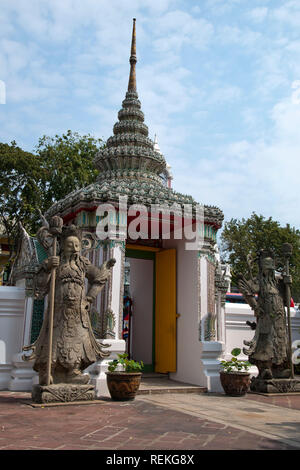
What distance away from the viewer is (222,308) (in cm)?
959

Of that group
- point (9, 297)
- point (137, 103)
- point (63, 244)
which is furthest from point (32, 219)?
point (63, 244)

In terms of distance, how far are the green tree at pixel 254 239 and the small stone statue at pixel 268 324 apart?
1443 cm

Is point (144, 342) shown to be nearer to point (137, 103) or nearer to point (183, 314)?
point (183, 314)

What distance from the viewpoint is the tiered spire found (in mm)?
9844

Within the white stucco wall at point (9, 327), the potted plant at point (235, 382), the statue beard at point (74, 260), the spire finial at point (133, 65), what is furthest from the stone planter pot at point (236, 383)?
the spire finial at point (133, 65)

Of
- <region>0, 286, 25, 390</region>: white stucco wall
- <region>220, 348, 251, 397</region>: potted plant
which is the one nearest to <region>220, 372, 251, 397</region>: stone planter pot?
<region>220, 348, 251, 397</region>: potted plant

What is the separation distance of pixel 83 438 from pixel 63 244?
330 cm

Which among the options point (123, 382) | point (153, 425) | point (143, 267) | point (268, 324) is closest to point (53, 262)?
point (123, 382)

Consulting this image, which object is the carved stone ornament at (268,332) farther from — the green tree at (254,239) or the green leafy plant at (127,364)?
the green tree at (254,239)

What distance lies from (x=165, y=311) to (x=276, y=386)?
2.86 meters

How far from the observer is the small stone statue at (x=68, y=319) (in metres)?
6.30

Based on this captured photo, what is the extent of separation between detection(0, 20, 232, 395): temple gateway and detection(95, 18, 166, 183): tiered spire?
0.02m

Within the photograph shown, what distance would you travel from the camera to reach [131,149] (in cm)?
988

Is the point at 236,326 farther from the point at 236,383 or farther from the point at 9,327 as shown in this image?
the point at 9,327
